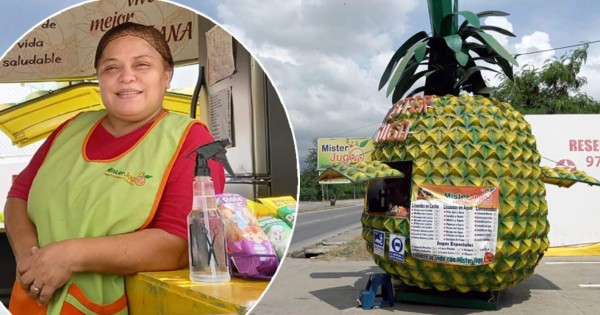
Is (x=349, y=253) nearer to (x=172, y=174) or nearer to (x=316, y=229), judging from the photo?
(x=316, y=229)

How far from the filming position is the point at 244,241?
1.43 m

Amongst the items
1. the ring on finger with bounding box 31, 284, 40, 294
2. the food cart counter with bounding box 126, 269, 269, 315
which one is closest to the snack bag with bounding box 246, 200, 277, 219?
the food cart counter with bounding box 126, 269, 269, 315

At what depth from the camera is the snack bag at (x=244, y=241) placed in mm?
1421

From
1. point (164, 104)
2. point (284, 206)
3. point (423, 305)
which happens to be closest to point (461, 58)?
point (423, 305)

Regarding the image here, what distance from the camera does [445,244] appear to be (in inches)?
279

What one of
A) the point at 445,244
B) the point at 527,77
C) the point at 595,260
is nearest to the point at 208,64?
the point at 445,244

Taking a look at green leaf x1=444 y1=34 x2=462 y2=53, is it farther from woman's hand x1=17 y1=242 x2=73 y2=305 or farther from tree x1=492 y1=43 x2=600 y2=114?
tree x1=492 y1=43 x2=600 y2=114

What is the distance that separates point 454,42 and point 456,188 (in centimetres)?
181

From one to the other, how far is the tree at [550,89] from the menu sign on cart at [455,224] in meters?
18.6

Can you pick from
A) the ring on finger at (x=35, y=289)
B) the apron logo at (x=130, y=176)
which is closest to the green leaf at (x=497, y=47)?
the apron logo at (x=130, y=176)

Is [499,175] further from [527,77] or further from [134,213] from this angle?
[527,77]

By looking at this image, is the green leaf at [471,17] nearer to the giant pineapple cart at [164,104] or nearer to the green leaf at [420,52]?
the green leaf at [420,52]

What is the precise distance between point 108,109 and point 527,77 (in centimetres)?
2617

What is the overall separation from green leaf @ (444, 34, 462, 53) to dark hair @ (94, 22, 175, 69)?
259 inches
